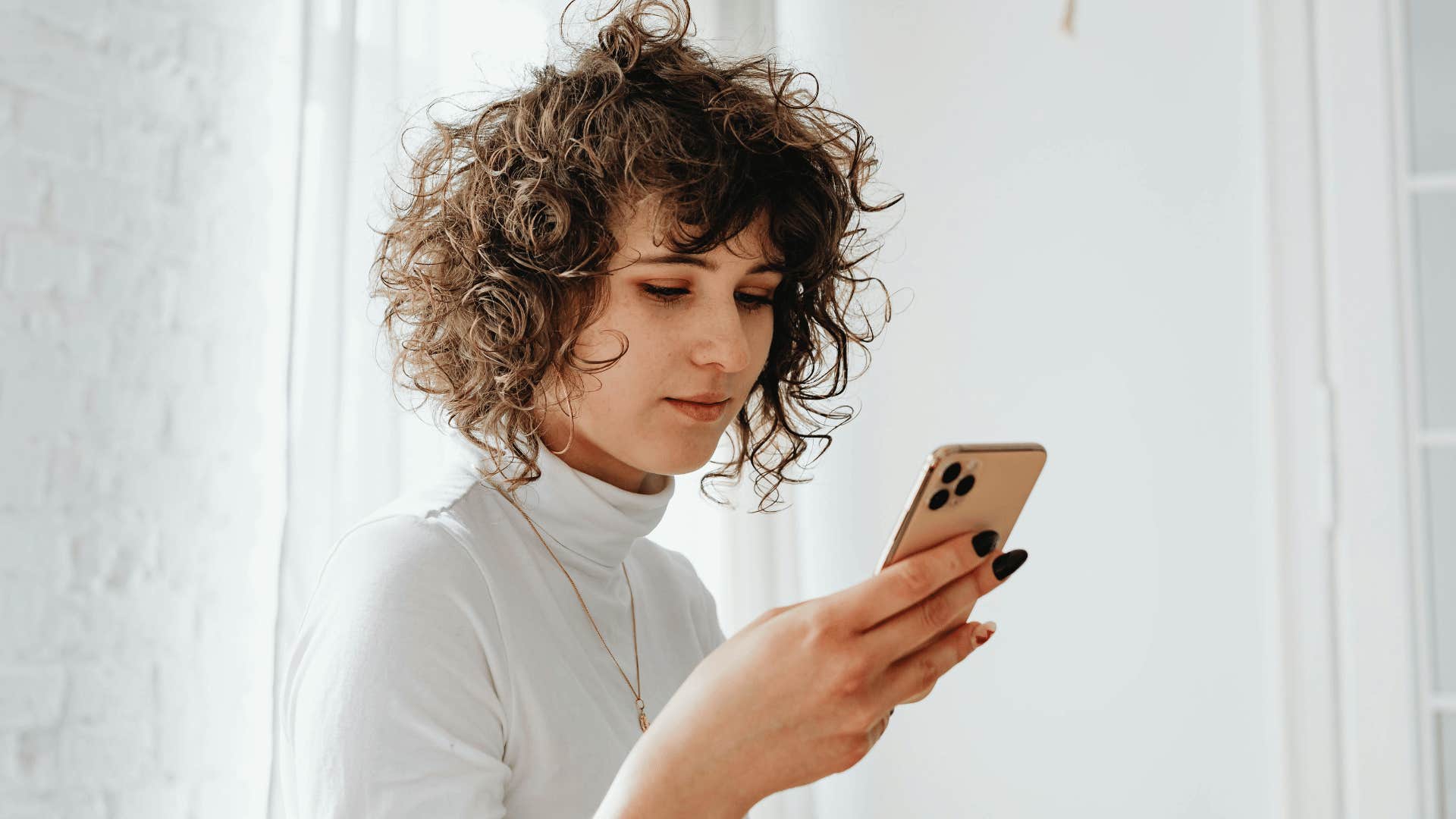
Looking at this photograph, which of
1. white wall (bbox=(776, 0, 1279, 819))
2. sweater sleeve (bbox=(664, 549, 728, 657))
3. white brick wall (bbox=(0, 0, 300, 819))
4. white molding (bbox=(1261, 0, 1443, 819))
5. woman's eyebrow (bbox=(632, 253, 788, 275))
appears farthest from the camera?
white wall (bbox=(776, 0, 1279, 819))

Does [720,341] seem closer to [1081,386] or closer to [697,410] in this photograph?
[697,410]

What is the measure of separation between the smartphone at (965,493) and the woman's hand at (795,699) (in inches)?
0.6

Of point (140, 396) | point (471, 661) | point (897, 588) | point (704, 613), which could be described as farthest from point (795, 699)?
point (140, 396)

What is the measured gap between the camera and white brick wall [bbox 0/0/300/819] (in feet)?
3.27

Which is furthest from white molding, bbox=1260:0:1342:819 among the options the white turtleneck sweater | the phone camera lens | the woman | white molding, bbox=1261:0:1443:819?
the phone camera lens

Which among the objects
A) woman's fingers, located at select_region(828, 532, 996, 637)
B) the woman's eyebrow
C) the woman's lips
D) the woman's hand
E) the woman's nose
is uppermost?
the woman's eyebrow

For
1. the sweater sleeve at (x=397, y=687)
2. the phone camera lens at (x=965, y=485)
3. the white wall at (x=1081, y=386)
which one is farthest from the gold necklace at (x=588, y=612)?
the white wall at (x=1081, y=386)

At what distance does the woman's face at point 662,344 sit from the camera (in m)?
0.88

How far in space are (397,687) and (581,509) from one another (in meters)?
0.27

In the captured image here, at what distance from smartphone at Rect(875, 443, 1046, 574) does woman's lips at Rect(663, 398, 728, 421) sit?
0.24m

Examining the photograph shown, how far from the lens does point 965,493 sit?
70cm

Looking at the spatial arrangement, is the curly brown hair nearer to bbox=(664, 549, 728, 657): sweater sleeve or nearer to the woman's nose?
the woman's nose

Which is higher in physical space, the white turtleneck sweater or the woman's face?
the woman's face

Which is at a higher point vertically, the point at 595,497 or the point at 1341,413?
the point at 1341,413
